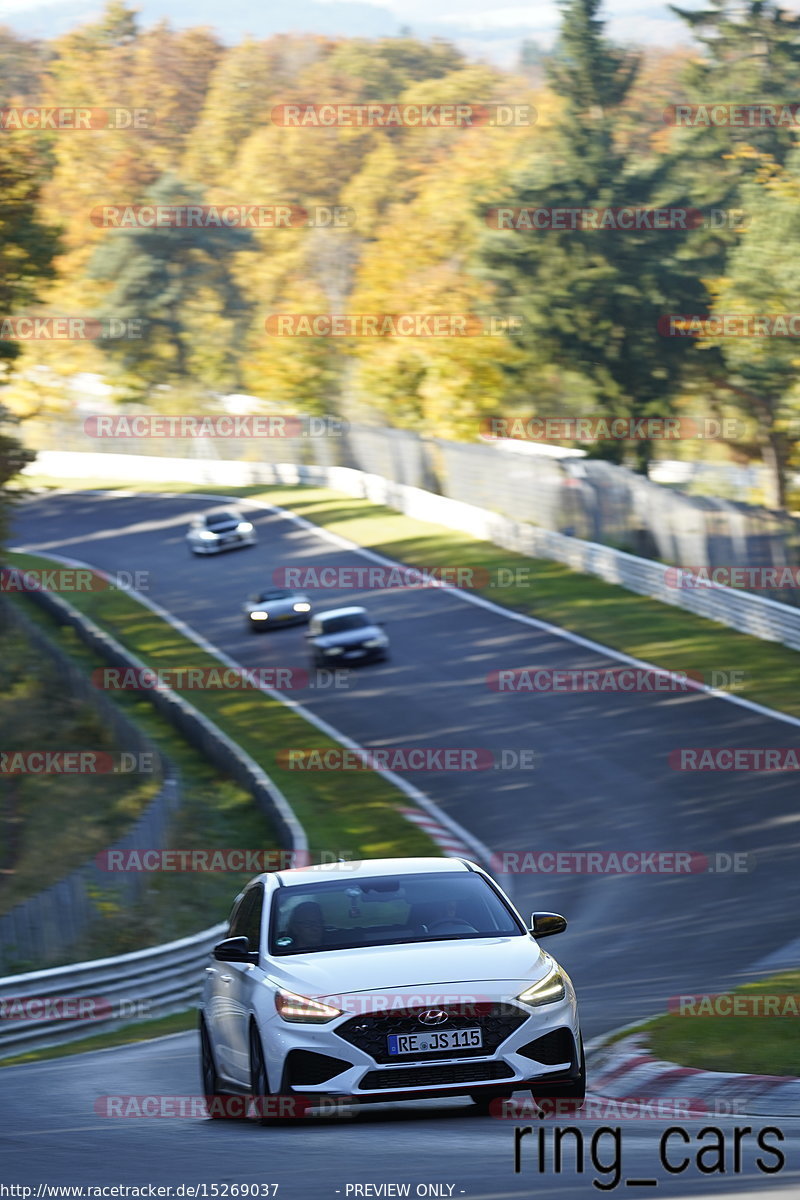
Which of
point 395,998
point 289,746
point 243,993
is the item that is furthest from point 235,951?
point 289,746

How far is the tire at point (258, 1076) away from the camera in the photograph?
833cm

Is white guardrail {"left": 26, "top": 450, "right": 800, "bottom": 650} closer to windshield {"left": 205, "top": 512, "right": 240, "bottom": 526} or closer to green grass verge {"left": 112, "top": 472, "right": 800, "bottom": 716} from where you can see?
green grass verge {"left": 112, "top": 472, "right": 800, "bottom": 716}

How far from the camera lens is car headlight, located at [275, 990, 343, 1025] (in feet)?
26.4

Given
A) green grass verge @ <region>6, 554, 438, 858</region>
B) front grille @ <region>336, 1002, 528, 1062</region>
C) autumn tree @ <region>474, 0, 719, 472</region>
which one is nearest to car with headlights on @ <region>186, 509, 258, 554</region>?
green grass verge @ <region>6, 554, 438, 858</region>

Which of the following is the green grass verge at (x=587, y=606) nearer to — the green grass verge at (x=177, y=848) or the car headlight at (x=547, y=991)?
the green grass verge at (x=177, y=848)

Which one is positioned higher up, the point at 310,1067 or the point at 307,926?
the point at 307,926

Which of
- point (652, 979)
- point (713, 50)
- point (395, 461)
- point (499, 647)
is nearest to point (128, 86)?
point (713, 50)

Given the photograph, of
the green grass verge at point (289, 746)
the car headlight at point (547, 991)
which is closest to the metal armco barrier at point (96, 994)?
the green grass verge at point (289, 746)

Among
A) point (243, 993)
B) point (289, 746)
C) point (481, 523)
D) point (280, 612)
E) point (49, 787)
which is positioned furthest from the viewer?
point (481, 523)

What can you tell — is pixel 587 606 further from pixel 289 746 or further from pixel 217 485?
pixel 217 485

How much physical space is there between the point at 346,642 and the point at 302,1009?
27.5m

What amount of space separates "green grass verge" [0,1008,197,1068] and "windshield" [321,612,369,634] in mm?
20171

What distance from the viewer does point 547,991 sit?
830 cm

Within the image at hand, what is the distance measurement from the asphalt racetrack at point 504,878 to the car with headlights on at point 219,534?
635 mm
